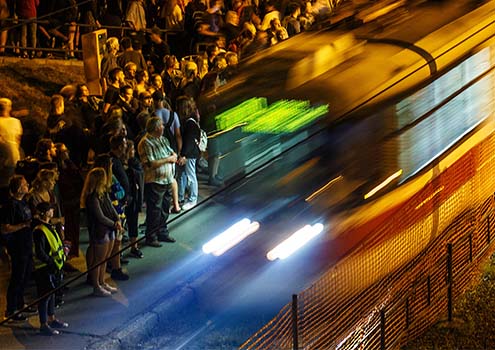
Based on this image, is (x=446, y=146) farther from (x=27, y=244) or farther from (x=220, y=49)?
(x=220, y=49)

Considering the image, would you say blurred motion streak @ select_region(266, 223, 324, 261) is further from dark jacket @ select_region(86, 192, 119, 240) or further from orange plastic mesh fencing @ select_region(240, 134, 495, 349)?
dark jacket @ select_region(86, 192, 119, 240)

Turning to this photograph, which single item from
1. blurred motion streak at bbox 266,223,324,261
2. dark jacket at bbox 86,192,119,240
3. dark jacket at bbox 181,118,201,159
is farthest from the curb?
dark jacket at bbox 181,118,201,159

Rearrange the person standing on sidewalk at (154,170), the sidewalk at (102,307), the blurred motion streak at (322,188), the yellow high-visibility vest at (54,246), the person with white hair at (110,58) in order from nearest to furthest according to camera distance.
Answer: the sidewalk at (102,307) < the yellow high-visibility vest at (54,246) < the blurred motion streak at (322,188) < the person standing on sidewalk at (154,170) < the person with white hair at (110,58)

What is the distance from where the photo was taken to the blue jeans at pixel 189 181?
13.3 meters

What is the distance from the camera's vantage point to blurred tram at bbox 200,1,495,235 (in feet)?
35.1

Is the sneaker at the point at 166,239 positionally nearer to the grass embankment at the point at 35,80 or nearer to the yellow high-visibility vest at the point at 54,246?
the yellow high-visibility vest at the point at 54,246

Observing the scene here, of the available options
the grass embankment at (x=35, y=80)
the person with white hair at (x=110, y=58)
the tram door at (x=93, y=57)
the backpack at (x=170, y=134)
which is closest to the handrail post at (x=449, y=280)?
the backpack at (x=170, y=134)

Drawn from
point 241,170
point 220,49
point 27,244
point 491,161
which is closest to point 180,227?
point 241,170

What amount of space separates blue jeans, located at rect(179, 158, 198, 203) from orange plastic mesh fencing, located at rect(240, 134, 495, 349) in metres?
3.66

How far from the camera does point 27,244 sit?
9922 millimetres

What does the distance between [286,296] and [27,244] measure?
9.43 feet

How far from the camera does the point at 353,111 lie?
35.7 feet

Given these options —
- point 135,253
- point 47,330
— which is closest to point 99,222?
point 135,253

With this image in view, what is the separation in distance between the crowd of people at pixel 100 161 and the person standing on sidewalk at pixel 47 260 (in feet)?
0.03
